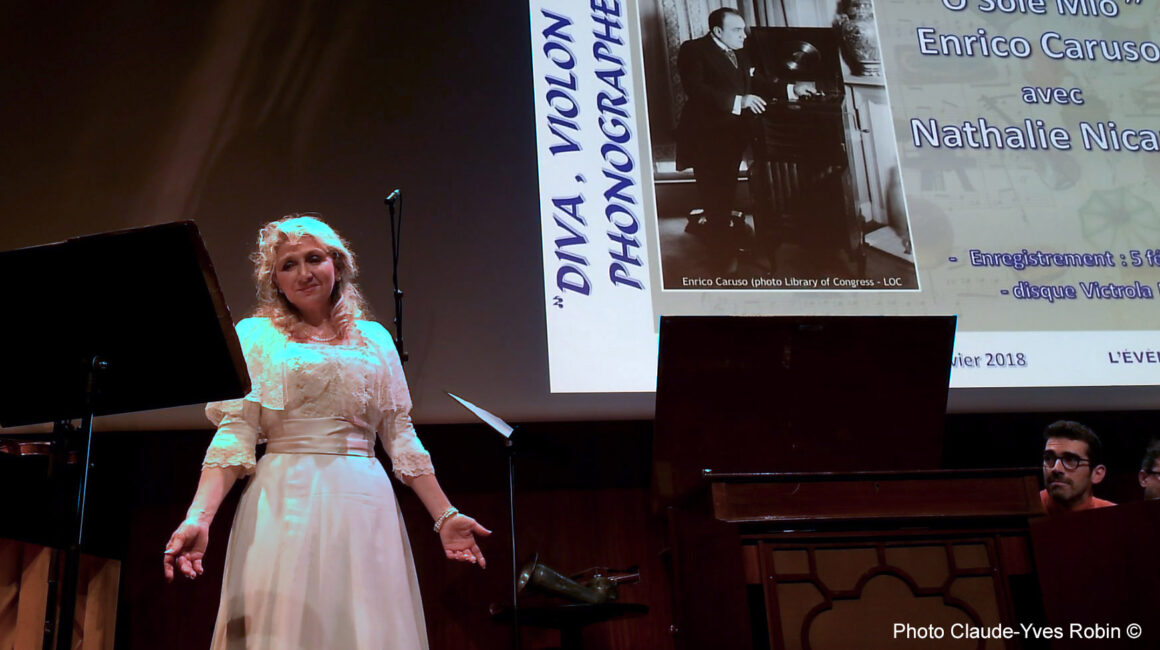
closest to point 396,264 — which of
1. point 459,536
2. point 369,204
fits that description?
point 369,204

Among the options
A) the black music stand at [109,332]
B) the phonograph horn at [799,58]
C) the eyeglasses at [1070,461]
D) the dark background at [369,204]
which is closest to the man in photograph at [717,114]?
the phonograph horn at [799,58]

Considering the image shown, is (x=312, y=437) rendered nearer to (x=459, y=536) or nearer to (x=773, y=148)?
(x=459, y=536)

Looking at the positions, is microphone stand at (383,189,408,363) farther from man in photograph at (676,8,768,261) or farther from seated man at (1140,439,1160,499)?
seated man at (1140,439,1160,499)

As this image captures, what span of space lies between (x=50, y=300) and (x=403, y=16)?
236 centimetres

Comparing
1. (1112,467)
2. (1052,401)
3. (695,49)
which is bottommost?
(1112,467)

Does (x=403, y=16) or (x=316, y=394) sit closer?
(x=316, y=394)

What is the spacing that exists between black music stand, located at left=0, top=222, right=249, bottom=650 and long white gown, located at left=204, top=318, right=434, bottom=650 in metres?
0.31

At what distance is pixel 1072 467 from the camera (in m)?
3.09

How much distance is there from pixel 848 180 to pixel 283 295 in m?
2.29

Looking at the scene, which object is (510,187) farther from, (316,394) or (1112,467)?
(1112,467)

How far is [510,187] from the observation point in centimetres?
352

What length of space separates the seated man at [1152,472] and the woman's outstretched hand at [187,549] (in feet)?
9.54

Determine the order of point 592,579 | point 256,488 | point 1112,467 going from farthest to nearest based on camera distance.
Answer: point 1112,467
point 592,579
point 256,488

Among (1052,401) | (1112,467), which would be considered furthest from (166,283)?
(1112,467)
